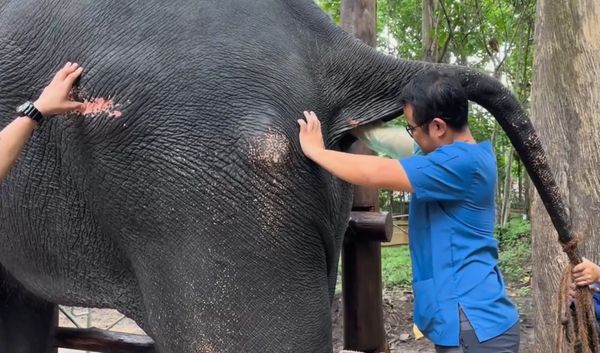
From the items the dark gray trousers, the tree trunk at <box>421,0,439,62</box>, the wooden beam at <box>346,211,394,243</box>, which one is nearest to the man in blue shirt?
the dark gray trousers

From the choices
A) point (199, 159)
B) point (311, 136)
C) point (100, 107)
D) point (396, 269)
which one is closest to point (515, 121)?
point (311, 136)

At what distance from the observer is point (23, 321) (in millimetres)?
2832

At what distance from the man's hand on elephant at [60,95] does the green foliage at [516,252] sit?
5.47 metres

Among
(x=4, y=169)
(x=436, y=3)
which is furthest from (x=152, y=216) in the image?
(x=436, y=3)

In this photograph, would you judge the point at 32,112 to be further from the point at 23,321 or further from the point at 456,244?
the point at 23,321

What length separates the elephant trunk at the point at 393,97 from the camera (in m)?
1.77

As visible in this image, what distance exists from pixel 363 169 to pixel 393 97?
253mm

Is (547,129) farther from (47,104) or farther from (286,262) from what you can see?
(47,104)

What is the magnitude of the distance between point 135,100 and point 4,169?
35cm

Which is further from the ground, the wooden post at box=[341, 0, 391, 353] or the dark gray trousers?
the wooden post at box=[341, 0, 391, 353]

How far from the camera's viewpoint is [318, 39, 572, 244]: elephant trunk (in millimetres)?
1774

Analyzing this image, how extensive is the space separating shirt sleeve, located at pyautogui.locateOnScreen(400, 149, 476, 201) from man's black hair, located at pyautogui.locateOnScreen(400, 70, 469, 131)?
90mm

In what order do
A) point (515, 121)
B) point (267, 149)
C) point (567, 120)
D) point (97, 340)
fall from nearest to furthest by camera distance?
point (267, 149) < point (515, 121) < point (97, 340) < point (567, 120)

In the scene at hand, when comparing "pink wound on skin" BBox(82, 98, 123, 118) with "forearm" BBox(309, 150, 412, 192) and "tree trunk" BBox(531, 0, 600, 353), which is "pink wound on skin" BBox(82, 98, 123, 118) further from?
"tree trunk" BBox(531, 0, 600, 353)
